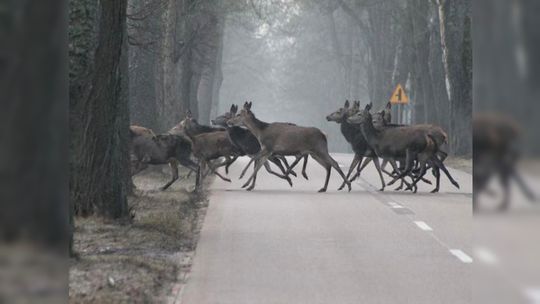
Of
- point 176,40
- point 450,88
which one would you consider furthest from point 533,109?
point 450,88

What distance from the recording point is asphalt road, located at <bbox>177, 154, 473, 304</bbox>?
9.05 m

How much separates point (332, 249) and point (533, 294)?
11620 millimetres

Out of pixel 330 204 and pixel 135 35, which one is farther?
pixel 135 35

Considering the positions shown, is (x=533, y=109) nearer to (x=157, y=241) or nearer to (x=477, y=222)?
(x=477, y=222)

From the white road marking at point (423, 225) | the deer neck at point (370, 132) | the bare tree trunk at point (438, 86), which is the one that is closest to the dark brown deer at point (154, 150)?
the deer neck at point (370, 132)

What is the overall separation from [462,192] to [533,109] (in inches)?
901

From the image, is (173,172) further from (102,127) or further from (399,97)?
(399,97)

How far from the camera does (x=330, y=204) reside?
776 inches

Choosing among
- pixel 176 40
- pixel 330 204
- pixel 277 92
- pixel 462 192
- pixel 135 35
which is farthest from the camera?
pixel 277 92

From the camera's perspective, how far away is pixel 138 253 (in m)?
11.5

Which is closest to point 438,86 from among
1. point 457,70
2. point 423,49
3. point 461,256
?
point 423,49

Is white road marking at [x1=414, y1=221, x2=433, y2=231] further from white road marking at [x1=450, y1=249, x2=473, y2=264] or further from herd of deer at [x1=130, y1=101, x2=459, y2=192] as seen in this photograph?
herd of deer at [x1=130, y1=101, x2=459, y2=192]

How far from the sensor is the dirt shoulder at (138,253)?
27.3ft

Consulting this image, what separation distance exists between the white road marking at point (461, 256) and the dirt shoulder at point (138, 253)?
273 cm
